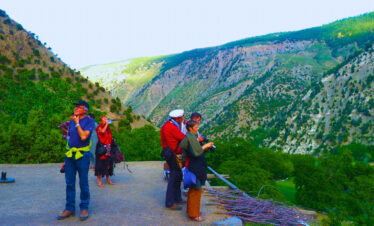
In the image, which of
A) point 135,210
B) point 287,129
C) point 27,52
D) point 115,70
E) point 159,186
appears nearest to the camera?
point 135,210

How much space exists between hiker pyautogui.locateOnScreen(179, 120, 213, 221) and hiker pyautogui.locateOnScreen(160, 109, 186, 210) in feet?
1.67

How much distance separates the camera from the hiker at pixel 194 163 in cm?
540

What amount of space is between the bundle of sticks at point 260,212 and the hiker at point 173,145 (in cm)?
99

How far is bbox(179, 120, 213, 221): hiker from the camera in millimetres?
5398

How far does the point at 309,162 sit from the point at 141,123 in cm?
3322

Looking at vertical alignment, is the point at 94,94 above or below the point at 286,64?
below

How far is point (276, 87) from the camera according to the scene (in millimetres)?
81688

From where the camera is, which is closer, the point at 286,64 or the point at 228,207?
the point at 228,207

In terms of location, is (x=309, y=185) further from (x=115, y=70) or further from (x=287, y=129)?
(x=115, y=70)

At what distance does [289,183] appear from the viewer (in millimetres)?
42469

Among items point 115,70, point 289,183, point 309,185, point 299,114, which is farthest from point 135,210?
point 115,70

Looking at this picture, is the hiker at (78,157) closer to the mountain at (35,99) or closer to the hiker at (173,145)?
the hiker at (173,145)

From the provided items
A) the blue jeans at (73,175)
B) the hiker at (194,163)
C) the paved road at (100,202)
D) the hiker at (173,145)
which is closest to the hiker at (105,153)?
the paved road at (100,202)

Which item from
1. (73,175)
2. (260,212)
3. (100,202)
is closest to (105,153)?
(100,202)
